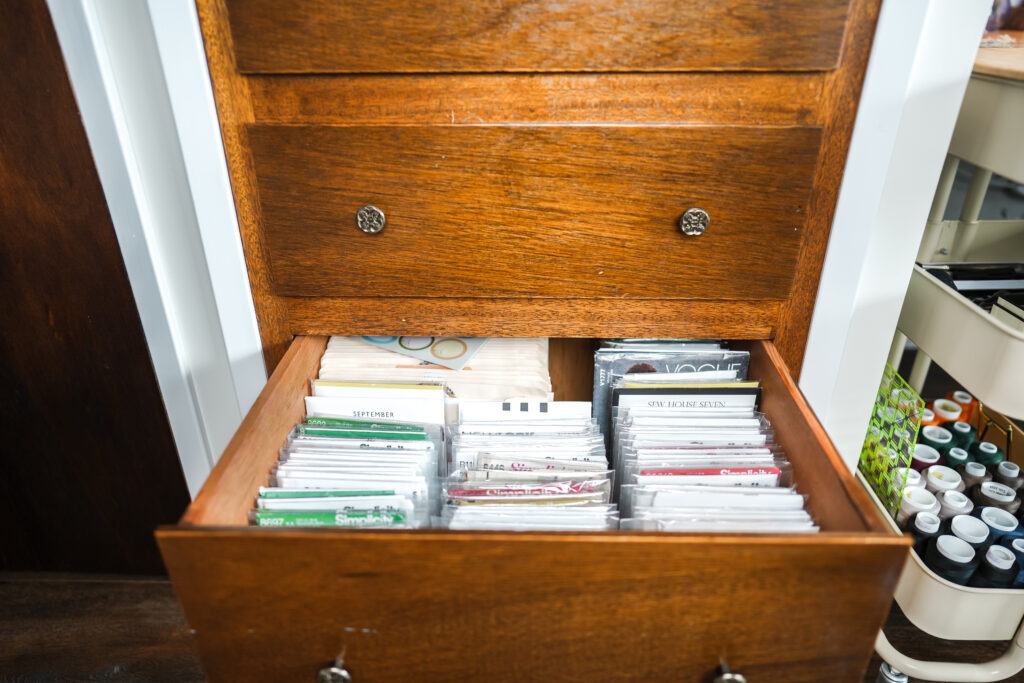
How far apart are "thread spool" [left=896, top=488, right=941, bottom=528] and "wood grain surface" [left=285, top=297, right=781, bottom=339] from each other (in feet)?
1.15

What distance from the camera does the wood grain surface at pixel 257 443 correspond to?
0.57m

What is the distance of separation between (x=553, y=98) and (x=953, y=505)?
2.44ft

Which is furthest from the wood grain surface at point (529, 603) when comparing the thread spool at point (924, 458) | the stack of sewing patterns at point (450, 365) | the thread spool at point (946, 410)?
the thread spool at point (946, 410)

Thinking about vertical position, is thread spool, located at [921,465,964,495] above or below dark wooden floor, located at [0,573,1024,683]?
above

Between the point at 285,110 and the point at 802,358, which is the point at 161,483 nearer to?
the point at 285,110

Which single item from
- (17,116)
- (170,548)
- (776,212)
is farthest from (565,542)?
(17,116)

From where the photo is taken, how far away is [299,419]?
772mm

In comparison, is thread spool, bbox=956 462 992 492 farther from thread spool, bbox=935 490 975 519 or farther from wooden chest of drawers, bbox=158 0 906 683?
wooden chest of drawers, bbox=158 0 906 683

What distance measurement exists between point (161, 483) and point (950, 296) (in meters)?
1.16

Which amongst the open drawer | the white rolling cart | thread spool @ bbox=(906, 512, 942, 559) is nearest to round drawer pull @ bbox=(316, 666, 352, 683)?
the open drawer

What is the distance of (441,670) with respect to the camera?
1.89 ft

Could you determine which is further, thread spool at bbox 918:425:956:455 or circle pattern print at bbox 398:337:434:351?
thread spool at bbox 918:425:956:455

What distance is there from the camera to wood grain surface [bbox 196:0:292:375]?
65 centimetres

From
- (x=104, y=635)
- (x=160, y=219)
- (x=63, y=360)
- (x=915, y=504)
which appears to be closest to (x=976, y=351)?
(x=915, y=504)
